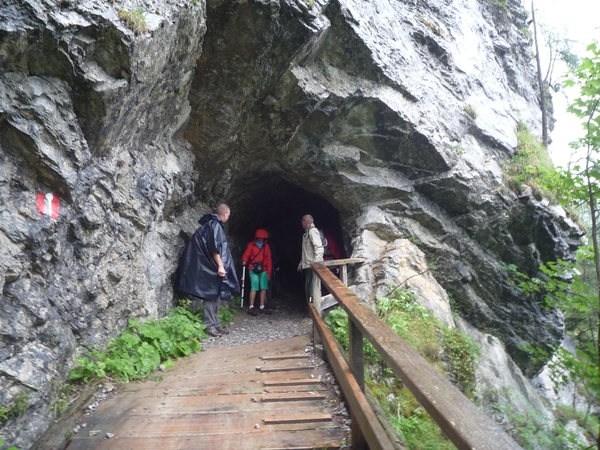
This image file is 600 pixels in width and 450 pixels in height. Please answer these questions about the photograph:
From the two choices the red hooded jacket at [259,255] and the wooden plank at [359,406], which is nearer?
the wooden plank at [359,406]

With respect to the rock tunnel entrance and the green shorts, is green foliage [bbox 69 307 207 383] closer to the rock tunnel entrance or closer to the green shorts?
the green shorts

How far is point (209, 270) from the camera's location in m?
7.39

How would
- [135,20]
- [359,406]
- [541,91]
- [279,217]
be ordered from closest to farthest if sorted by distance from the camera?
[359,406] < [135,20] < [279,217] < [541,91]

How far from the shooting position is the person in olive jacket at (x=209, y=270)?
24.0ft

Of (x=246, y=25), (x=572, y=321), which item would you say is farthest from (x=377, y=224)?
(x=572, y=321)

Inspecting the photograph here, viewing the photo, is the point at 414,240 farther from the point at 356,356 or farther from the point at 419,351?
the point at 356,356

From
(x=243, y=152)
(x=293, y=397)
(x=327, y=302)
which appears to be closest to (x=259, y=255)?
(x=243, y=152)

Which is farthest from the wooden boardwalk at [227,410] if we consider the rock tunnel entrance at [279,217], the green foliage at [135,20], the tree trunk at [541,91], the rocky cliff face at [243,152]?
the tree trunk at [541,91]

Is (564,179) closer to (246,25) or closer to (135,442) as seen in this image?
(246,25)

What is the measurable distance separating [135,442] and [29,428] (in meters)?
1.02

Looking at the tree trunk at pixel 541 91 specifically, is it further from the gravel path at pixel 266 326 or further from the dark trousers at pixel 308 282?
the dark trousers at pixel 308 282

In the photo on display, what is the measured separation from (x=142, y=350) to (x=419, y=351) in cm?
391

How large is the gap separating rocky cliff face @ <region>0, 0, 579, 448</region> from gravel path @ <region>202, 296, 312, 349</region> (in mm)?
1305

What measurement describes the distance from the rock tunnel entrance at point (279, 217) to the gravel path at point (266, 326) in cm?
248
